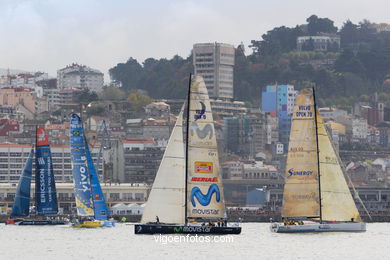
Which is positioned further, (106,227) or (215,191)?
(106,227)

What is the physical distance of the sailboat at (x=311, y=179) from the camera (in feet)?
198

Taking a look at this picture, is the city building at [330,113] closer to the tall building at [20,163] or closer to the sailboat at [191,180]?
the tall building at [20,163]

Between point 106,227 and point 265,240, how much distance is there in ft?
55.0

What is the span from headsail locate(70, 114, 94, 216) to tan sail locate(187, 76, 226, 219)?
19.3 metres

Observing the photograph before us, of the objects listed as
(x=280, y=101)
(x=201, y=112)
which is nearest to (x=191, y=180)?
(x=201, y=112)

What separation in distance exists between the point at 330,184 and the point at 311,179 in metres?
1.03

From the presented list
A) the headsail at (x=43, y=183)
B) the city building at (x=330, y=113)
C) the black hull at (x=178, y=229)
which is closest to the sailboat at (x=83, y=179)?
the headsail at (x=43, y=183)

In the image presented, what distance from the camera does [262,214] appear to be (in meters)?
104

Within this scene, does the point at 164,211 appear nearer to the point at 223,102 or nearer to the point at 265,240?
the point at 265,240

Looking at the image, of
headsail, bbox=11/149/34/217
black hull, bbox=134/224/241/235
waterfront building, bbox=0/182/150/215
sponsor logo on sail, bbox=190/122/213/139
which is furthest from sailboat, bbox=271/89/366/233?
waterfront building, bbox=0/182/150/215

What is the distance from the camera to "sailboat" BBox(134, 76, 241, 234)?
54344 mm

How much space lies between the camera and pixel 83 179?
73312mm

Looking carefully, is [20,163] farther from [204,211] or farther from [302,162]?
[204,211]

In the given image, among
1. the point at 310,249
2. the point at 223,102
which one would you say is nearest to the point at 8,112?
the point at 223,102
